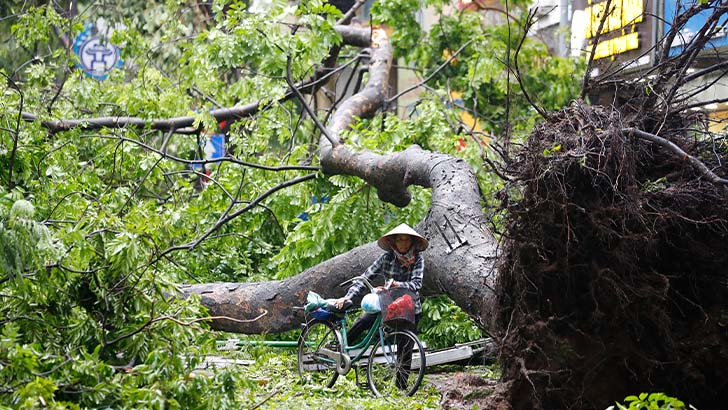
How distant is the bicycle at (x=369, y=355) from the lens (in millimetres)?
6582

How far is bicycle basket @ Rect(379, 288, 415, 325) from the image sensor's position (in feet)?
21.3

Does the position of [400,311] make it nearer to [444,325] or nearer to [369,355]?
[369,355]

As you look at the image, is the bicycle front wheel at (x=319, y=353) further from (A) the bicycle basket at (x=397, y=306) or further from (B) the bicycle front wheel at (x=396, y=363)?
(A) the bicycle basket at (x=397, y=306)

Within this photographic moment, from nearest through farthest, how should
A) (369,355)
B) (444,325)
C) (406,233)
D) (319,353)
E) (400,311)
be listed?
(400,311)
(406,233)
(369,355)
(319,353)
(444,325)

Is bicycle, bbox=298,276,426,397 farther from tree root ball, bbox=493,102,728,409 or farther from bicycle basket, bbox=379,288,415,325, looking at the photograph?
tree root ball, bbox=493,102,728,409

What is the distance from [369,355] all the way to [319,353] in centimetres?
46

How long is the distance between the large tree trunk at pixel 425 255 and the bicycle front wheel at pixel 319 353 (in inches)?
30.9

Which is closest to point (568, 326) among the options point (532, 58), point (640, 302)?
point (640, 302)

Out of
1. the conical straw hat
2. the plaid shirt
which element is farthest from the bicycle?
the conical straw hat

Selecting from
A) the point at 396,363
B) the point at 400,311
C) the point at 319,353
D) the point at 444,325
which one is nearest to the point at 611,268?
the point at 400,311

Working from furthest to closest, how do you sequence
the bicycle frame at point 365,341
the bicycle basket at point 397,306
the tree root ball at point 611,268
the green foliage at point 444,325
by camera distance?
the green foliage at point 444,325 → the bicycle frame at point 365,341 → the bicycle basket at point 397,306 → the tree root ball at point 611,268

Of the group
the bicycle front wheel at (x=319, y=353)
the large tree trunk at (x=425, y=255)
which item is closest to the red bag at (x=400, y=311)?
the large tree trunk at (x=425, y=255)

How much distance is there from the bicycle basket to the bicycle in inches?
2.5

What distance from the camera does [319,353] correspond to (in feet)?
23.1
